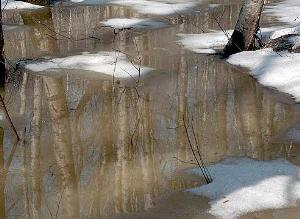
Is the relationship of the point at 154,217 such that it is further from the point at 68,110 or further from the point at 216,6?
the point at 216,6

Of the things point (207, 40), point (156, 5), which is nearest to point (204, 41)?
point (207, 40)

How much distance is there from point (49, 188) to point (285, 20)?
9.04 m

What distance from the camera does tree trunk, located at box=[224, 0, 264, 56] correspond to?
8.67 metres

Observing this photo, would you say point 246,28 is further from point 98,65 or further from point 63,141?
point 63,141

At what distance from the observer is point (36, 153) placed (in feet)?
17.6

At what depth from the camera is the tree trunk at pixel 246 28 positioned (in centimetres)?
867

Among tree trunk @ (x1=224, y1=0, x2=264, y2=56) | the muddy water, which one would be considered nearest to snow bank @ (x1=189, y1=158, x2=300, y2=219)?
the muddy water

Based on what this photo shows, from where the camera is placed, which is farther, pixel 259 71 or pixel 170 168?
pixel 259 71

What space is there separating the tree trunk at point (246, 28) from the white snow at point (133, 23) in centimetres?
311

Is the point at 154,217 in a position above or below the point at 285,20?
below

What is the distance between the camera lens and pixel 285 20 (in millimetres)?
12156

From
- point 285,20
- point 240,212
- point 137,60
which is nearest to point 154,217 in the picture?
point 240,212

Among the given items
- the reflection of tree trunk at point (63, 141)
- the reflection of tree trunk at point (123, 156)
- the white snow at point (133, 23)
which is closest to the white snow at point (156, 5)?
the white snow at point (133, 23)

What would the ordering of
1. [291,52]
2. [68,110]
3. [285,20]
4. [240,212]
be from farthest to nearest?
1. [285,20]
2. [291,52]
3. [68,110]
4. [240,212]
